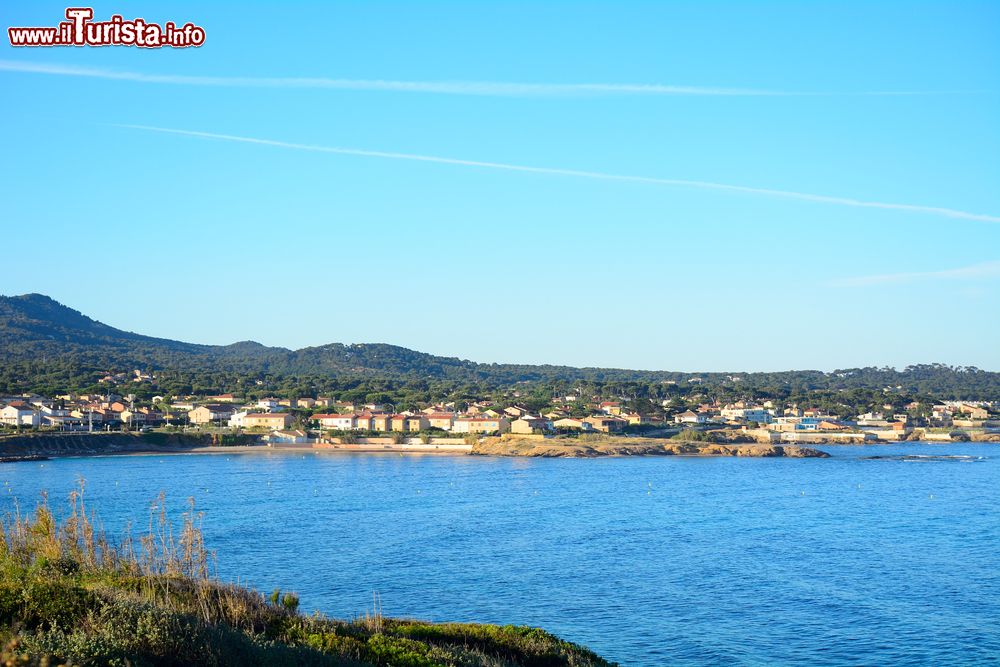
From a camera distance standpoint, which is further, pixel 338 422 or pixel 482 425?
pixel 338 422

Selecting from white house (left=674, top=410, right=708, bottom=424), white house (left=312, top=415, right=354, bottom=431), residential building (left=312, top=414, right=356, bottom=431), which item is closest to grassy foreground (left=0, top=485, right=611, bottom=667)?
residential building (left=312, top=414, right=356, bottom=431)

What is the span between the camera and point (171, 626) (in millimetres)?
9906

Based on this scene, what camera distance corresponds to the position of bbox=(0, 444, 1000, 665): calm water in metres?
23.0

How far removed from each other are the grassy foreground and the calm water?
619 centimetres

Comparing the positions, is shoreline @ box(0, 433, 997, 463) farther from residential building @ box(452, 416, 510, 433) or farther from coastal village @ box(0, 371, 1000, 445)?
residential building @ box(452, 416, 510, 433)

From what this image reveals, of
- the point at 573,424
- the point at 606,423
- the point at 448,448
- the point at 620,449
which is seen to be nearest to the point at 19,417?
the point at 448,448

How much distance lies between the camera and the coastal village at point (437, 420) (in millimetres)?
105406

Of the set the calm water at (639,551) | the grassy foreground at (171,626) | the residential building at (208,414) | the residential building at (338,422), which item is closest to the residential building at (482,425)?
the residential building at (338,422)

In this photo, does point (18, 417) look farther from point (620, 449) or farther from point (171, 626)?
point (171, 626)

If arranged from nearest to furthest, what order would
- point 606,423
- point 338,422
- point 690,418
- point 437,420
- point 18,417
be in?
point 18,417
point 338,422
point 606,423
point 437,420
point 690,418

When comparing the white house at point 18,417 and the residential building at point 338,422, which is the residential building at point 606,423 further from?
the white house at point 18,417

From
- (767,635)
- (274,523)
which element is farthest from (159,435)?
(767,635)

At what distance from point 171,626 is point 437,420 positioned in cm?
10635

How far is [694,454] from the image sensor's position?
9806cm
